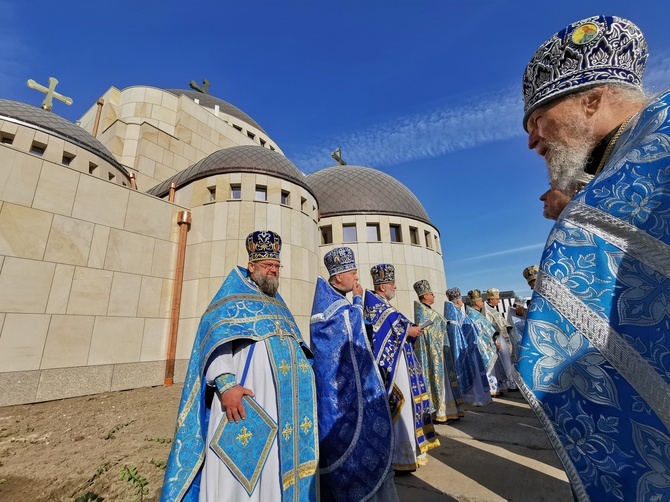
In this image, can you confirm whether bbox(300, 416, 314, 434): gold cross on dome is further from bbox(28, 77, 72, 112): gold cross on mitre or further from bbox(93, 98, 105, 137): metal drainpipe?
bbox(93, 98, 105, 137): metal drainpipe

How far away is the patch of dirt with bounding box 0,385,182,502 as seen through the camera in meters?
3.63

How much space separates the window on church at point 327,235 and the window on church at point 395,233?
11.3 feet

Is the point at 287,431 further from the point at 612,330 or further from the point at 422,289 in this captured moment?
the point at 422,289

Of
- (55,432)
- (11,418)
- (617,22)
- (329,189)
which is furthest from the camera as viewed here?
(329,189)

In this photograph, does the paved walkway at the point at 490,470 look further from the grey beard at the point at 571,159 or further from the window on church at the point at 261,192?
the window on church at the point at 261,192

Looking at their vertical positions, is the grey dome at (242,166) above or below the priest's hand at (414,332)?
above

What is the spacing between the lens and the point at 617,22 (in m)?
1.46

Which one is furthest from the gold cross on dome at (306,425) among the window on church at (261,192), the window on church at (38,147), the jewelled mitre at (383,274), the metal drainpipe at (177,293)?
the window on church at (38,147)

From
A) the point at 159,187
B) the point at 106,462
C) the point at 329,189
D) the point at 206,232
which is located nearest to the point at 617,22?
the point at 106,462

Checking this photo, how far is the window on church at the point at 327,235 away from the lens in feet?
55.2

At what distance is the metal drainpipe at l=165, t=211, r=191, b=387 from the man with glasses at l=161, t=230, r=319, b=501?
801cm

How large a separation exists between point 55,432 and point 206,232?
6.93 meters

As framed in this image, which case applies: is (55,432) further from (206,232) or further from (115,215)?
(206,232)

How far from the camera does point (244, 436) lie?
2559 mm
